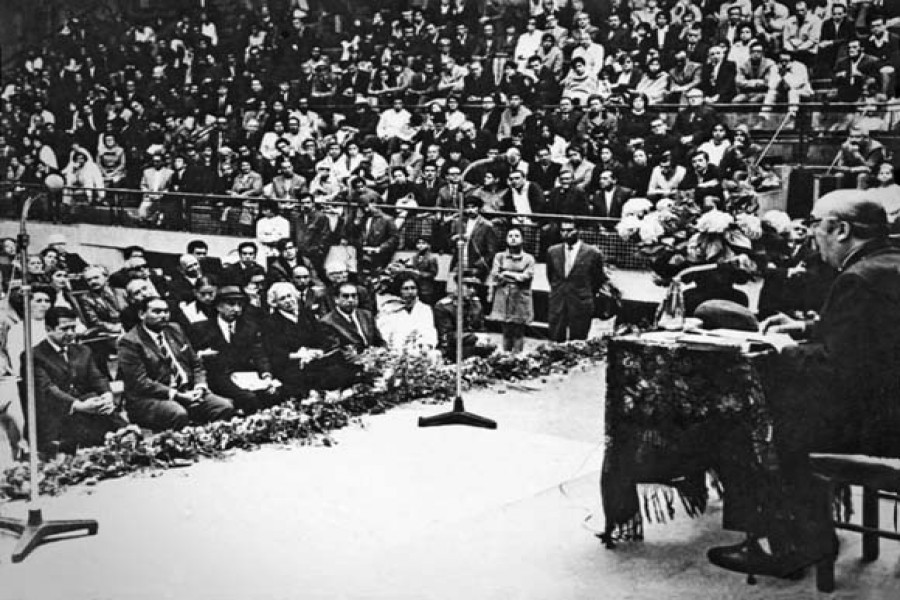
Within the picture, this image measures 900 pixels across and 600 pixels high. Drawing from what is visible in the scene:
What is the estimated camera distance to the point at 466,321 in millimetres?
5000

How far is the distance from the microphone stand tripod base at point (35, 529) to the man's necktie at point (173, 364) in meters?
0.93

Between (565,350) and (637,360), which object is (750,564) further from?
(565,350)

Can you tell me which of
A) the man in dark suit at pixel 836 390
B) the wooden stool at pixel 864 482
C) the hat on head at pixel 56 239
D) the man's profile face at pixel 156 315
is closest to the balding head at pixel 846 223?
the man in dark suit at pixel 836 390

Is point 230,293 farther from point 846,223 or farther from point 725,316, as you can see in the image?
point 846,223

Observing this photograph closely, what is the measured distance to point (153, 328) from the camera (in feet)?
15.7

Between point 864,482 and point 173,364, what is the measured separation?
2.95 metres

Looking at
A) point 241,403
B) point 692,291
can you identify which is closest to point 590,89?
point 692,291

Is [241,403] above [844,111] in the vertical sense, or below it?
below

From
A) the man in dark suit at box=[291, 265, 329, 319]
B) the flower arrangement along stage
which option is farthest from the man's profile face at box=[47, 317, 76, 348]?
the man in dark suit at box=[291, 265, 329, 319]

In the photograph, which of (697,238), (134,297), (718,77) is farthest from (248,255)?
(718,77)

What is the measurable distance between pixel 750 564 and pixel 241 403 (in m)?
2.49

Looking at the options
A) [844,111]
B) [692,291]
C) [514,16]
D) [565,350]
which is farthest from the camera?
[565,350]

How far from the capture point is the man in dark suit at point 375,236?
5.32 m

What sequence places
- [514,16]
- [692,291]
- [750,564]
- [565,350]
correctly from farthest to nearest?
[565,350], [514,16], [692,291], [750,564]
